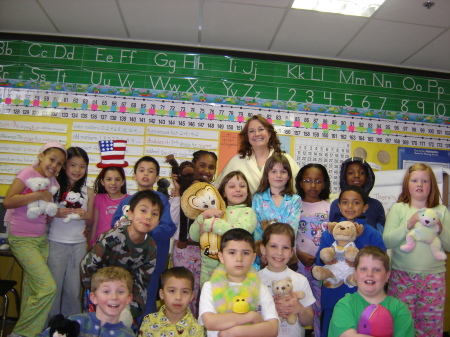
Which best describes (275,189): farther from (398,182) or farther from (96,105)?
(96,105)

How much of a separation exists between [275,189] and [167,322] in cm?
105

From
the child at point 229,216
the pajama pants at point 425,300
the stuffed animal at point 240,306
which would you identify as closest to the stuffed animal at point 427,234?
the pajama pants at point 425,300

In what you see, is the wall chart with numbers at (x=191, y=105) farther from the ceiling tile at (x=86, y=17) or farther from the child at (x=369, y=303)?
the child at (x=369, y=303)

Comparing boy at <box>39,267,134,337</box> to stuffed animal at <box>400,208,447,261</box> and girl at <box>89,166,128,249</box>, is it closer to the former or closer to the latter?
girl at <box>89,166,128,249</box>

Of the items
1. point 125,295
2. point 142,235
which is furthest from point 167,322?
point 142,235

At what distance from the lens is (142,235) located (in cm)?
207

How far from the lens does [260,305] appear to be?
1847 mm

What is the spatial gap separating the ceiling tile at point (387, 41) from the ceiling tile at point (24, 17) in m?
3.05

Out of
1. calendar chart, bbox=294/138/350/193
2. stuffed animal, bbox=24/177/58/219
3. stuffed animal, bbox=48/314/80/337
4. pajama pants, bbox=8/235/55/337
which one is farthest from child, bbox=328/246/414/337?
calendar chart, bbox=294/138/350/193

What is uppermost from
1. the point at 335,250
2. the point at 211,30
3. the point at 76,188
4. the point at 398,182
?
the point at 211,30

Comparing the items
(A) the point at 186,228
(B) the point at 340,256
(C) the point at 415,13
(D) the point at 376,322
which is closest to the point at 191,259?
(A) the point at 186,228

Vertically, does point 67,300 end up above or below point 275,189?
below

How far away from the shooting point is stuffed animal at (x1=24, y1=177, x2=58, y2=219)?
8.05ft

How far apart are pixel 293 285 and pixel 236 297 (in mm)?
385
